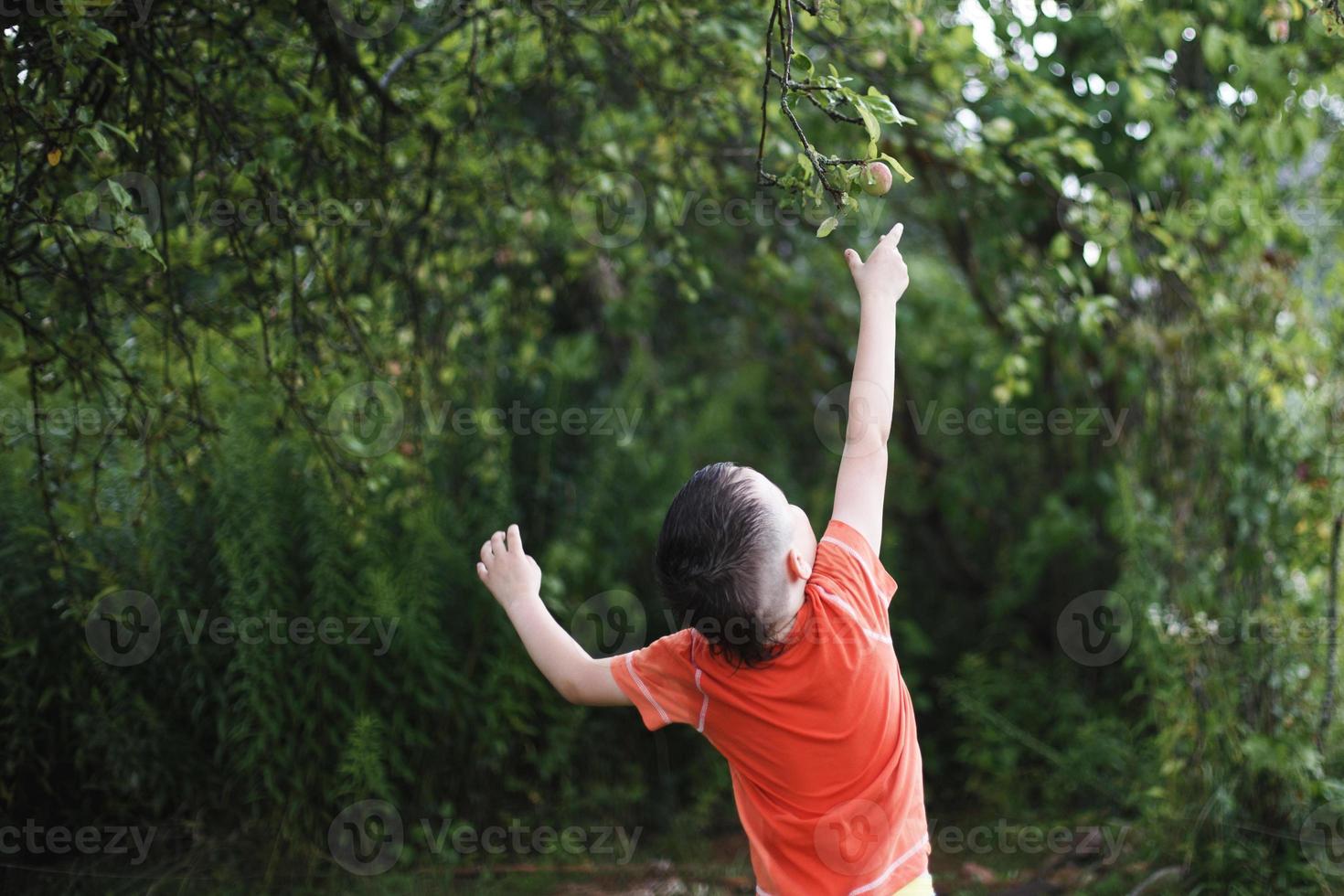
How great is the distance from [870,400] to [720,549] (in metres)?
0.39

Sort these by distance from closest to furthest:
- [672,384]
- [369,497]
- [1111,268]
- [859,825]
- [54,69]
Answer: [859,825] → [54,69] → [369,497] → [1111,268] → [672,384]

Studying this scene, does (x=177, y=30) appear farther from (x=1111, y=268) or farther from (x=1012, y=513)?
(x=1012, y=513)

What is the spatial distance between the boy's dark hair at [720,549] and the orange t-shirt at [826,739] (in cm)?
10

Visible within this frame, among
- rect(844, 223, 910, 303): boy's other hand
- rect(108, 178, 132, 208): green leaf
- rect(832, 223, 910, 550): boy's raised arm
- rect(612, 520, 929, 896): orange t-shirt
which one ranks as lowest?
rect(612, 520, 929, 896): orange t-shirt

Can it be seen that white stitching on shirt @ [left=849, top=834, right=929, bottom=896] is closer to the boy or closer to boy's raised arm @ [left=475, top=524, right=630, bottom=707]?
the boy

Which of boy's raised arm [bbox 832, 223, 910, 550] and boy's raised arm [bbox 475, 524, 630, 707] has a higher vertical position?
boy's raised arm [bbox 832, 223, 910, 550]

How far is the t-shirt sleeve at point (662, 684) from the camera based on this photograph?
73.8 inches

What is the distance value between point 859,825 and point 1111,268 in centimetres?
319

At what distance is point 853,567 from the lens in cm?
186

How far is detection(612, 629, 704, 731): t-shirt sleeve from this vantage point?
187cm

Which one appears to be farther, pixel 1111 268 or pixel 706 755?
pixel 706 755

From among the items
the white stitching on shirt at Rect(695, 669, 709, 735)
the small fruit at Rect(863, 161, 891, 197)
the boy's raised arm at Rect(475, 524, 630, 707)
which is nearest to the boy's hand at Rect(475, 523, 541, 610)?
the boy's raised arm at Rect(475, 524, 630, 707)

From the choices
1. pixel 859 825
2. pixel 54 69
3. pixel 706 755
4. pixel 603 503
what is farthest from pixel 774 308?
pixel 859 825

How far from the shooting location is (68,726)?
3621mm
